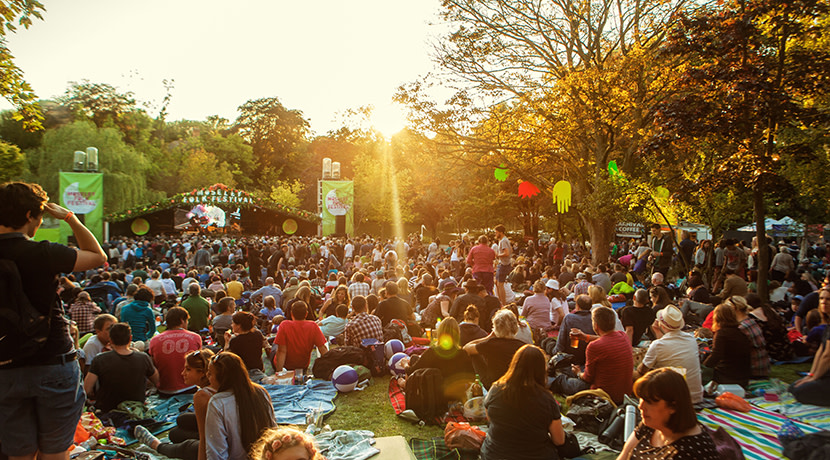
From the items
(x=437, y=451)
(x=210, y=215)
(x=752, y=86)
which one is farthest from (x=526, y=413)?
(x=210, y=215)

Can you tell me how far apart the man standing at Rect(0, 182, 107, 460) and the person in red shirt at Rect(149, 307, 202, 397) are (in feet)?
10.2

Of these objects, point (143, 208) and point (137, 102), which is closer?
point (143, 208)

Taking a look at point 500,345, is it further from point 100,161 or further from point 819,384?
point 100,161

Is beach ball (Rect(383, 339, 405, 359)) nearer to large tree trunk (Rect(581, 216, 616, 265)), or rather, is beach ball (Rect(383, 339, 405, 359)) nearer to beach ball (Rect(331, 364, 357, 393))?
beach ball (Rect(331, 364, 357, 393))

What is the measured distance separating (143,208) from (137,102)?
998 inches

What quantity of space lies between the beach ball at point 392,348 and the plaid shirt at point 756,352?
4.08 meters

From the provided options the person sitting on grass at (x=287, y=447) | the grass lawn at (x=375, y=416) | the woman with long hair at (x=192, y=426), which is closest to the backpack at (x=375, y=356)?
the grass lawn at (x=375, y=416)

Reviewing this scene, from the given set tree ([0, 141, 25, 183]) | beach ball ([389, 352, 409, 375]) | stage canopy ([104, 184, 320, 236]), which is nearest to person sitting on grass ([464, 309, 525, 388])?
beach ball ([389, 352, 409, 375])

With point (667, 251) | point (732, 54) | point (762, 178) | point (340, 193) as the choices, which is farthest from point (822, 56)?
point (340, 193)

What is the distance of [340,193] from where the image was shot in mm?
27016

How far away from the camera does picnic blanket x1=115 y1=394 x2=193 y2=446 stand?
185 inches

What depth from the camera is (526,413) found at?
3.18m

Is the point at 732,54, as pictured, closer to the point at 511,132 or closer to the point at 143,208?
the point at 511,132

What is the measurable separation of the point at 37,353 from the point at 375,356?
446cm
